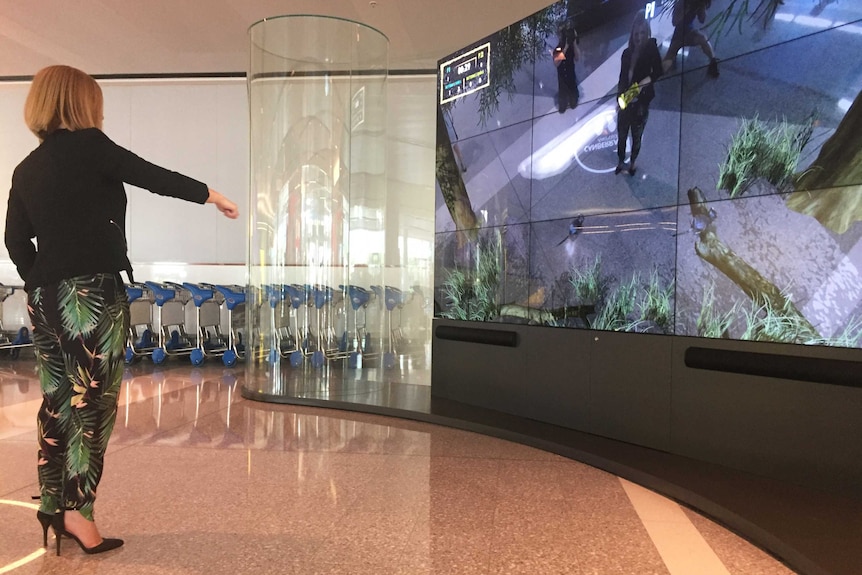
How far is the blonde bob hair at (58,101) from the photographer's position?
184 centimetres

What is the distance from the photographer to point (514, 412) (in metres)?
3.92

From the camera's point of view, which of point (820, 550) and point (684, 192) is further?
point (684, 192)

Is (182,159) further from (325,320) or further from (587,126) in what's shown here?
(587,126)

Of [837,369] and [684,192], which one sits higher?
[684,192]

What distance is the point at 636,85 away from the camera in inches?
130

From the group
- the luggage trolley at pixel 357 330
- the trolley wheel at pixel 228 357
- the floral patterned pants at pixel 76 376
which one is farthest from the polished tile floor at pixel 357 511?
the trolley wheel at pixel 228 357

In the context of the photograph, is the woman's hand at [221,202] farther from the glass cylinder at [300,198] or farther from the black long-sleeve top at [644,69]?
the glass cylinder at [300,198]

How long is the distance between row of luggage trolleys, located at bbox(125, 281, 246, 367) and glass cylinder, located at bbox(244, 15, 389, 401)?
7.76 ft

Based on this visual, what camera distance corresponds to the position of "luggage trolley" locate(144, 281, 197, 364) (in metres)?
7.04

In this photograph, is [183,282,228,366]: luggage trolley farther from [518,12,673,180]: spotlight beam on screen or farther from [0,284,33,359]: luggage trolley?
[518,12,673,180]: spotlight beam on screen

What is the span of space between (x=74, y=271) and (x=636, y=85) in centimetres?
299

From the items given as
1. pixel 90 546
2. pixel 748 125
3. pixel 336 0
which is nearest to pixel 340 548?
pixel 90 546

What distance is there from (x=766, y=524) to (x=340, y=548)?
156cm

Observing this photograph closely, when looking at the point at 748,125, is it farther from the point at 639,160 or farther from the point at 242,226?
the point at 242,226
